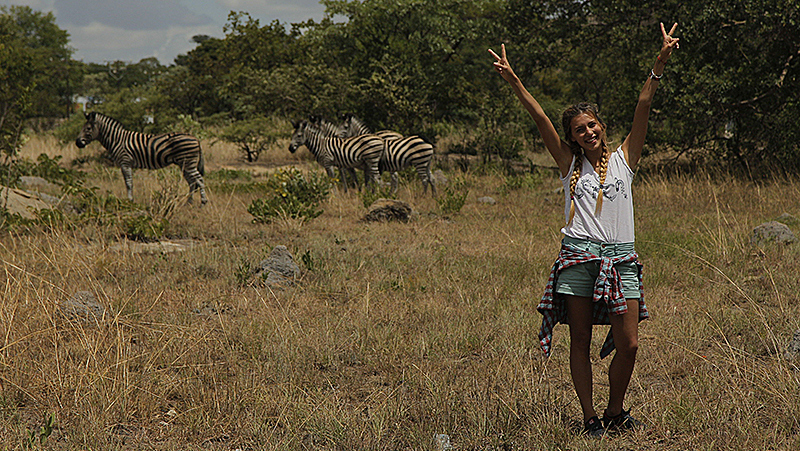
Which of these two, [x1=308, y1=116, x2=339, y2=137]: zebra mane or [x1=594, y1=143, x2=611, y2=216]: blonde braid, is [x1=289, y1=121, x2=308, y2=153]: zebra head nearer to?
[x1=308, y1=116, x2=339, y2=137]: zebra mane

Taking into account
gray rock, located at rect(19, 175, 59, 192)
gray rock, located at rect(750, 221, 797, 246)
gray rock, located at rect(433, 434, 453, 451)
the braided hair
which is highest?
the braided hair

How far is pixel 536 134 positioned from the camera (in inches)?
828

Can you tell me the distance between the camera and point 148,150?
500 inches

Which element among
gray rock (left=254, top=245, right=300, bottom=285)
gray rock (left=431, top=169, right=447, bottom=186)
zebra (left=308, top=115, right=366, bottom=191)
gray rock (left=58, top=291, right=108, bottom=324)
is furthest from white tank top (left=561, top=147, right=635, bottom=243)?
gray rock (left=431, top=169, right=447, bottom=186)

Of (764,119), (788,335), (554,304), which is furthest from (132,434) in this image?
(764,119)

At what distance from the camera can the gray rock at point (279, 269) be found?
652 cm

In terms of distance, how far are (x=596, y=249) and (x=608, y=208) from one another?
22 centimetres

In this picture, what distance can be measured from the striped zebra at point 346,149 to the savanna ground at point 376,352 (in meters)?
4.99

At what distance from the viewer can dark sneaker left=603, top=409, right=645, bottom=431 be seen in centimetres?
336

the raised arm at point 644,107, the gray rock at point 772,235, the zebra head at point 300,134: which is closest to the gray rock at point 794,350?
the raised arm at point 644,107

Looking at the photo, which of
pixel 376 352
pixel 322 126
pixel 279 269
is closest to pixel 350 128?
pixel 322 126

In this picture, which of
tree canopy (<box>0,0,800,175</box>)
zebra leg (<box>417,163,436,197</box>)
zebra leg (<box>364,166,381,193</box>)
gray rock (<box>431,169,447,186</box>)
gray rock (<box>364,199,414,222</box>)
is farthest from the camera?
gray rock (<box>431,169,447,186</box>)

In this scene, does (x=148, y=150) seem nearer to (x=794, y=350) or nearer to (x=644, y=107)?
(x=644, y=107)

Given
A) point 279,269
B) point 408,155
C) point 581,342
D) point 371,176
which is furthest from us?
point 371,176
